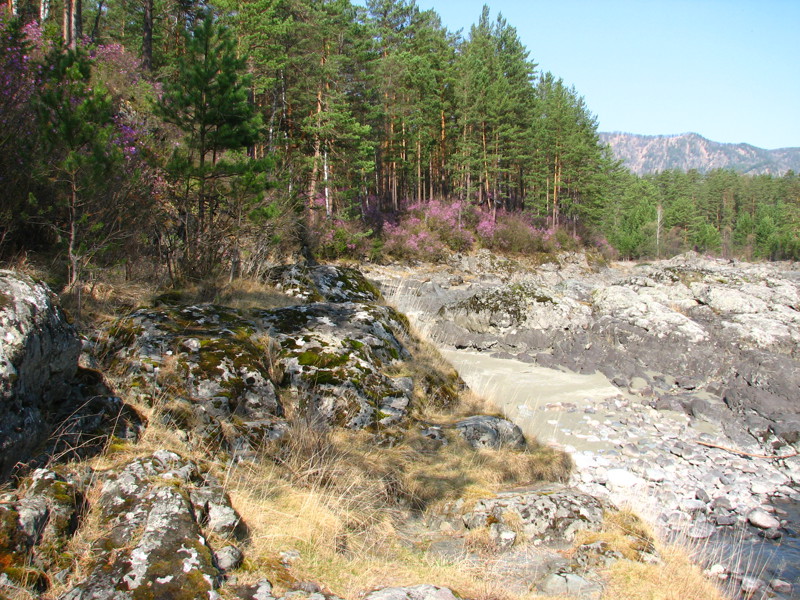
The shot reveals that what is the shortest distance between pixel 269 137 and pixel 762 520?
2106 cm

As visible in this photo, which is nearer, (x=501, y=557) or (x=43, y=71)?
(x=501, y=557)

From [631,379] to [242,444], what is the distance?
31.7 feet

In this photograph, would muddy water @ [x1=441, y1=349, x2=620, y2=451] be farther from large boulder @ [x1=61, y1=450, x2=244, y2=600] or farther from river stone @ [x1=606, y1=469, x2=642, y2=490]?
large boulder @ [x1=61, y1=450, x2=244, y2=600]

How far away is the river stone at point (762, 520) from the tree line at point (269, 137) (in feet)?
27.1

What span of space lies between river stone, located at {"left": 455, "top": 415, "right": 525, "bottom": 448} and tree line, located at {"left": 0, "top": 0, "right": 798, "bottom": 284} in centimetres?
477

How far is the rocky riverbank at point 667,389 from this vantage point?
20.6ft

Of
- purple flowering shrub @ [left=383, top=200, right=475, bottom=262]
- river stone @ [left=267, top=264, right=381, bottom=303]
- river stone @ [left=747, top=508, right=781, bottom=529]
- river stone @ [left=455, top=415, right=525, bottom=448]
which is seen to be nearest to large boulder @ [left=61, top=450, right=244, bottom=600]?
river stone @ [left=455, top=415, right=525, bottom=448]

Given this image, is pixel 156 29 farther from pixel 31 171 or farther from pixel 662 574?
pixel 662 574

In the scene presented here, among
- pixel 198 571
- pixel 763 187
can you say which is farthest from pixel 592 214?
pixel 763 187

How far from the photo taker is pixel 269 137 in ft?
70.6

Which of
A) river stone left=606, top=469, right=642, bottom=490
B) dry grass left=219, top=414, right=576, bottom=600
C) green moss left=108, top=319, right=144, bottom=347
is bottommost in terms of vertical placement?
river stone left=606, top=469, right=642, bottom=490

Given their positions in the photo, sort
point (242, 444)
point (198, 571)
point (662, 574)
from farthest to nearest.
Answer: point (242, 444) < point (662, 574) < point (198, 571)

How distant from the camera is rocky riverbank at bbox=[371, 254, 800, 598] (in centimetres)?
627

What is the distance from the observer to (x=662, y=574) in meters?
3.53
